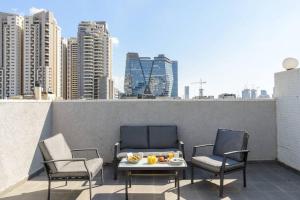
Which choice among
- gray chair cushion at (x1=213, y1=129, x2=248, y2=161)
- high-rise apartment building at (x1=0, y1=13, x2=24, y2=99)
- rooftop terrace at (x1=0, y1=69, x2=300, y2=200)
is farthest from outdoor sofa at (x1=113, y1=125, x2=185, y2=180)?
high-rise apartment building at (x1=0, y1=13, x2=24, y2=99)

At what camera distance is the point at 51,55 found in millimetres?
39531

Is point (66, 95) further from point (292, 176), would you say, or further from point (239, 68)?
point (292, 176)

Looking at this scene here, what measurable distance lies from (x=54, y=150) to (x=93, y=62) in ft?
135

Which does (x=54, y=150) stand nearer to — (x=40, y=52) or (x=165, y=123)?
(x=165, y=123)

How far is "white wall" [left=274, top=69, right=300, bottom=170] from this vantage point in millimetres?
5363

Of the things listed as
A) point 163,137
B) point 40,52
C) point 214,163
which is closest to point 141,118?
point 163,137

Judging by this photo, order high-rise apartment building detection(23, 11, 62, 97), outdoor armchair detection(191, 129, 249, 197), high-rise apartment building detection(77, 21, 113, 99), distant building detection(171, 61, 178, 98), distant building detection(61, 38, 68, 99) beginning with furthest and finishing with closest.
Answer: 1. distant building detection(171, 61, 178, 98)
2. high-rise apartment building detection(77, 21, 113, 99)
3. distant building detection(61, 38, 68, 99)
4. high-rise apartment building detection(23, 11, 62, 97)
5. outdoor armchair detection(191, 129, 249, 197)

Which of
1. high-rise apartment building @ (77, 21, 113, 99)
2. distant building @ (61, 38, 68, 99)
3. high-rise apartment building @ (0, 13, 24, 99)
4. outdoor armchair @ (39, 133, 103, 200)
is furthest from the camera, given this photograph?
high-rise apartment building @ (77, 21, 113, 99)

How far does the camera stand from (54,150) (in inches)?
162

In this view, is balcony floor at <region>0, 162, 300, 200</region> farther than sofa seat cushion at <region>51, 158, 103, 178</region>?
Yes

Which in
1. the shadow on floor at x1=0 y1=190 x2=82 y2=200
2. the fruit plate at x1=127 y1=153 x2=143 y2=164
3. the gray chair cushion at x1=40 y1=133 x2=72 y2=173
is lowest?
the shadow on floor at x1=0 y1=190 x2=82 y2=200

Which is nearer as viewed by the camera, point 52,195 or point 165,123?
point 52,195

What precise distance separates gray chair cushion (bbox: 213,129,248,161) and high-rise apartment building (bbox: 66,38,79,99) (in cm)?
3977

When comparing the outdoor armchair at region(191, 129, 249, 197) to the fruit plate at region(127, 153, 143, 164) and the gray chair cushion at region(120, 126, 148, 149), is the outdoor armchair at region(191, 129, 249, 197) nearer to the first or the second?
the fruit plate at region(127, 153, 143, 164)
